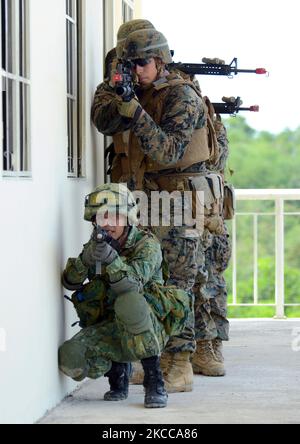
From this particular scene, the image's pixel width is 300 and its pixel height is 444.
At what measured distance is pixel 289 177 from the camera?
47438 millimetres

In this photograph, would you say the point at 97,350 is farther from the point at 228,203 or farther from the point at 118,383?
the point at 228,203

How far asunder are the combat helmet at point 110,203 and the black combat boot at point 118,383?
80cm

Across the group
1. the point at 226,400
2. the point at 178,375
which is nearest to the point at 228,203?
the point at 178,375

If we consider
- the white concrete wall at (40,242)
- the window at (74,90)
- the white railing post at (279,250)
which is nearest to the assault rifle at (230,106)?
the window at (74,90)

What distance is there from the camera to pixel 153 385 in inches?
250

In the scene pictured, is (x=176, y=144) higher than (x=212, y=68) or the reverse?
the reverse

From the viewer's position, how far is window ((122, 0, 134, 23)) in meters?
9.16

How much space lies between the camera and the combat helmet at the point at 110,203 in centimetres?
615

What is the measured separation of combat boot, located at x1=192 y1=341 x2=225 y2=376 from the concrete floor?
0.09m

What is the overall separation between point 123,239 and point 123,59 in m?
1.15

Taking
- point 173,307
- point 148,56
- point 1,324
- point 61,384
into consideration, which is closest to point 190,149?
point 148,56

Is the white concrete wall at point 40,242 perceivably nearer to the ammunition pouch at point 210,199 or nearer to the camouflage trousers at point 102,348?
the camouflage trousers at point 102,348

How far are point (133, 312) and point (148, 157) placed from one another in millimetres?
1170
